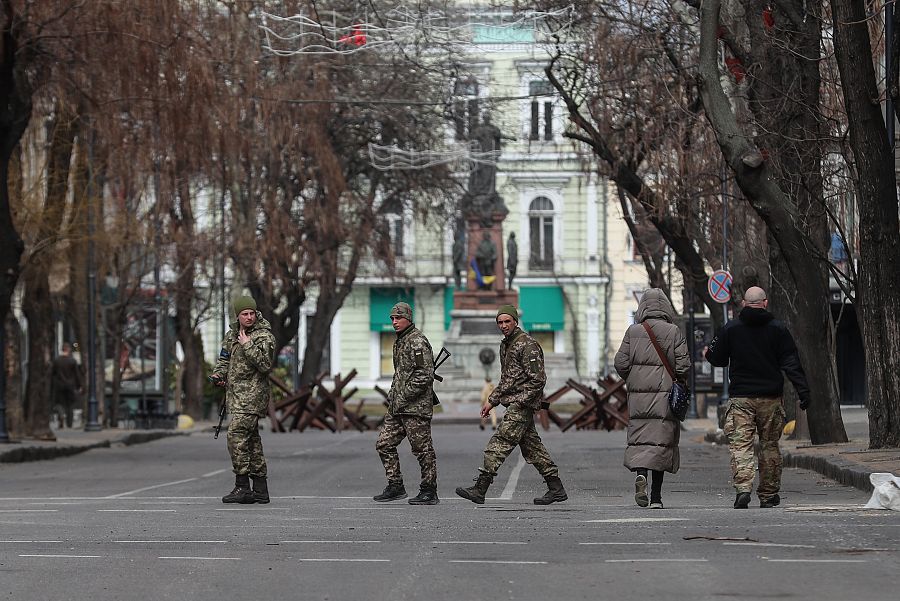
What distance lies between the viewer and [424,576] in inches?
388

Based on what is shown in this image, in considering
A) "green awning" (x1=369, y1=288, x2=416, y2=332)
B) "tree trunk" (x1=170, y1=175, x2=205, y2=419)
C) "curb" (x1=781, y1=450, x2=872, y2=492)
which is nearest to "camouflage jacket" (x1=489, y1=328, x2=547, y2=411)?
"curb" (x1=781, y1=450, x2=872, y2=492)

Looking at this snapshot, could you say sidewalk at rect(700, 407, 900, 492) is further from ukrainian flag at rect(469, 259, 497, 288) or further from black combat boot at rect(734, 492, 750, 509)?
ukrainian flag at rect(469, 259, 497, 288)

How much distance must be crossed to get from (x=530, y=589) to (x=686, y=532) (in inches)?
116

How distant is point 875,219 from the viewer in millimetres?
19344

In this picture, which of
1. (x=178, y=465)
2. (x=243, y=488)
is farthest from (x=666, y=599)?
(x=178, y=465)

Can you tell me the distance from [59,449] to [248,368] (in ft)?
42.0

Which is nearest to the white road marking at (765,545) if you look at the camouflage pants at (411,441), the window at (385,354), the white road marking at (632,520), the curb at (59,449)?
the white road marking at (632,520)

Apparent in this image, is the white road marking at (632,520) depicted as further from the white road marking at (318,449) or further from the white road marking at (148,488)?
the white road marking at (318,449)

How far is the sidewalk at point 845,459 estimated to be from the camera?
16875 millimetres

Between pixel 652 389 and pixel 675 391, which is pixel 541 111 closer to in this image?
pixel 652 389

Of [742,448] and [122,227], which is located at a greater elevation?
[122,227]

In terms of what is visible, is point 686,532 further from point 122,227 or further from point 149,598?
point 122,227

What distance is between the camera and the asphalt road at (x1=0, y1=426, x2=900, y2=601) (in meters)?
9.38

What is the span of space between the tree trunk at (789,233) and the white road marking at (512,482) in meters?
3.78
